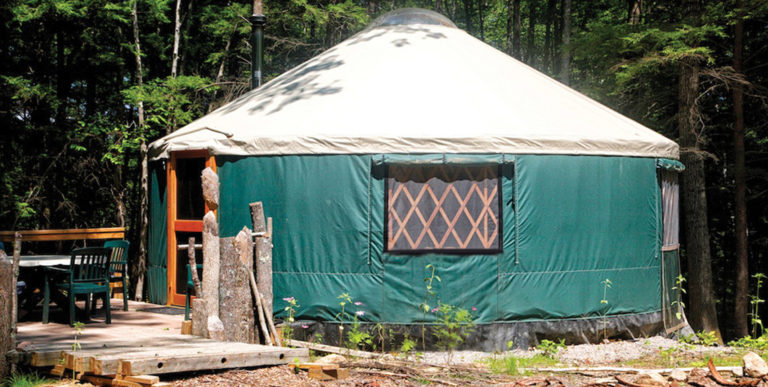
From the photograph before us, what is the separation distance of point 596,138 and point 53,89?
805 cm

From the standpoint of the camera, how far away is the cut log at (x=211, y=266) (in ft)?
17.0

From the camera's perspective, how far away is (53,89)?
11.0 meters

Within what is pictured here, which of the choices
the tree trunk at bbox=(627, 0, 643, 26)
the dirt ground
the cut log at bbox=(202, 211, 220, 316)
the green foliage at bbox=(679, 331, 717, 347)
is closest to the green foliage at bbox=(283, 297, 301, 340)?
the dirt ground

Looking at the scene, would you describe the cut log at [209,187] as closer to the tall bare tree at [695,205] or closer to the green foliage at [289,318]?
the green foliage at [289,318]

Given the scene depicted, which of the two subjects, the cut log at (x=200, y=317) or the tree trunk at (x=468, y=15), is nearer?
the cut log at (x=200, y=317)

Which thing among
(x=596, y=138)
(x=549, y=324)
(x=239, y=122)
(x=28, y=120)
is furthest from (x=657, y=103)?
(x=28, y=120)

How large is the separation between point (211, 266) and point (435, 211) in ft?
6.30

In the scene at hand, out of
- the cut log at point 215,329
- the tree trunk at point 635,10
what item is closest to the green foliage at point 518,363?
the cut log at point 215,329

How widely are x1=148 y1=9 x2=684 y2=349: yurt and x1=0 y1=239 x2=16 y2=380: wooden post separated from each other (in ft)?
7.47

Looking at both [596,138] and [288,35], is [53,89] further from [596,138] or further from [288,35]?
[596,138]

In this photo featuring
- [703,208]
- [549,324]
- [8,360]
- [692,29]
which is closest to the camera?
[8,360]

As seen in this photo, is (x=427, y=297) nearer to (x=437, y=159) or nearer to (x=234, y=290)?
(x=437, y=159)

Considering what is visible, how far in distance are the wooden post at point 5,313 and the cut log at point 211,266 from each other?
1206 mm

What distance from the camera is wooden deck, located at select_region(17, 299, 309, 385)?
4129mm
